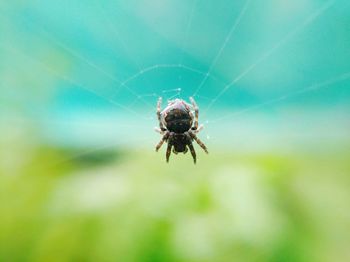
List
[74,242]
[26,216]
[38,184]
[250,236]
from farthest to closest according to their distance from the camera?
[38,184] → [26,216] → [74,242] → [250,236]

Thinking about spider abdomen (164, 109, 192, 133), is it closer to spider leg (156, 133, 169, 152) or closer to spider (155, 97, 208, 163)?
spider (155, 97, 208, 163)

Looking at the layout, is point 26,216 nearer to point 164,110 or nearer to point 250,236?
point 164,110

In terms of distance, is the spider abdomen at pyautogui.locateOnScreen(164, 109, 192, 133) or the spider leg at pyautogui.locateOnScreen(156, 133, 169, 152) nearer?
the spider abdomen at pyautogui.locateOnScreen(164, 109, 192, 133)

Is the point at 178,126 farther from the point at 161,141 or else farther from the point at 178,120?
the point at 161,141

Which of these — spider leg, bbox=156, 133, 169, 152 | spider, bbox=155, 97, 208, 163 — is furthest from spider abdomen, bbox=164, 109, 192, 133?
spider leg, bbox=156, 133, 169, 152

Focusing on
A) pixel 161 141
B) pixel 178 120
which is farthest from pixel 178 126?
pixel 161 141

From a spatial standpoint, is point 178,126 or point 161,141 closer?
point 178,126

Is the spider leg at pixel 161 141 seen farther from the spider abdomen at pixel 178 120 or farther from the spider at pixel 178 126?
the spider abdomen at pixel 178 120

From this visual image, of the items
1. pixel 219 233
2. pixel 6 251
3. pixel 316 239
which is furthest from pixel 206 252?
pixel 6 251
